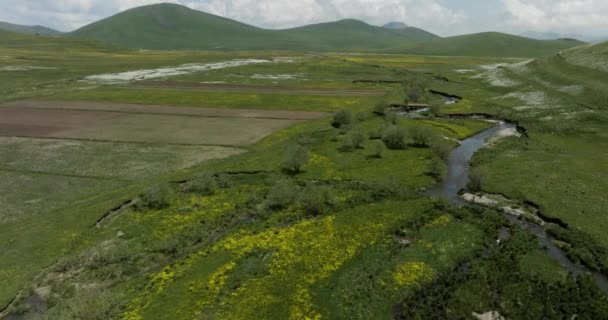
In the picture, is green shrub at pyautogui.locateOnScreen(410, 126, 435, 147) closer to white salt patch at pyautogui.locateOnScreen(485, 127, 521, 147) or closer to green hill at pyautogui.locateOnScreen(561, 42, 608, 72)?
white salt patch at pyautogui.locateOnScreen(485, 127, 521, 147)

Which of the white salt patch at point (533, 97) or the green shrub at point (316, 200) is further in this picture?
the white salt patch at point (533, 97)

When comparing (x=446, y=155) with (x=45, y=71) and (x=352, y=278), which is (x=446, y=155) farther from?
(x=45, y=71)

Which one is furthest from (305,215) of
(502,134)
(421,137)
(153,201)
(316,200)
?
(502,134)

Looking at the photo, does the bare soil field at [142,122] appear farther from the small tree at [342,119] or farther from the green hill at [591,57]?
the green hill at [591,57]

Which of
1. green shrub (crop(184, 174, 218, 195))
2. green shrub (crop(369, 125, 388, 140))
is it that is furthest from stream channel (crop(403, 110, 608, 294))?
green shrub (crop(184, 174, 218, 195))

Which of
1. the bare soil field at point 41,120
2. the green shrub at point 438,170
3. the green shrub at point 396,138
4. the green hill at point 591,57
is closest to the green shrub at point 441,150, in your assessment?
the green shrub at point 438,170

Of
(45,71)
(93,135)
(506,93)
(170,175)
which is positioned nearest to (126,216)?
(170,175)
